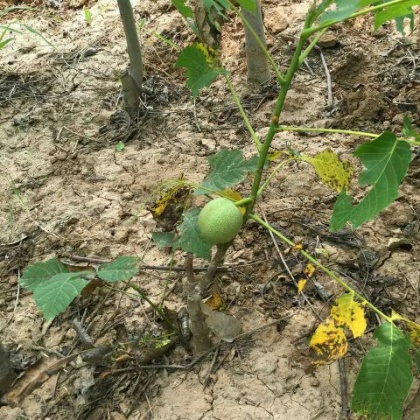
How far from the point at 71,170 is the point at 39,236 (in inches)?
19.2

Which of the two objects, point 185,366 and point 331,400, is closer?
point 331,400

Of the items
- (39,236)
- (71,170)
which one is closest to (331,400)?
(39,236)

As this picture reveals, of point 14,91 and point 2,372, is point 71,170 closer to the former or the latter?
point 14,91

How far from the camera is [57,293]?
134 centimetres

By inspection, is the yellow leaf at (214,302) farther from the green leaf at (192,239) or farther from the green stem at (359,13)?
the green stem at (359,13)

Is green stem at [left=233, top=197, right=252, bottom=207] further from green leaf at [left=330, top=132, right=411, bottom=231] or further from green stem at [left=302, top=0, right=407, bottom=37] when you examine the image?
green stem at [left=302, top=0, right=407, bottom=37]

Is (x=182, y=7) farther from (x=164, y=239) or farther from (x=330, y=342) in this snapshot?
(x=330, y=342)

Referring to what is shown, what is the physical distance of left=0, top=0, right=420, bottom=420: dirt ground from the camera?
176cm

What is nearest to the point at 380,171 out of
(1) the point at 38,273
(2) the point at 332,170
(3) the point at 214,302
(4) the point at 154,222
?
(2) the point at 332,170

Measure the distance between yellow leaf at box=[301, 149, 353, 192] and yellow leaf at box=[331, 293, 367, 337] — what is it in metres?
0.37

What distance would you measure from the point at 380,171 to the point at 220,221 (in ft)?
1.53

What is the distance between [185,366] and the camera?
5.90 ft

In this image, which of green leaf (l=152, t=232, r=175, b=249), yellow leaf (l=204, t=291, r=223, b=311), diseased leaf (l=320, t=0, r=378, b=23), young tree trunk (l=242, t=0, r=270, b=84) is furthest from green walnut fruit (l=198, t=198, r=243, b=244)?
young tree trunk (l=242, t=0, r=270, b=84)

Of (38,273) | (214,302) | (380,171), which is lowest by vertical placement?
(214,302)
